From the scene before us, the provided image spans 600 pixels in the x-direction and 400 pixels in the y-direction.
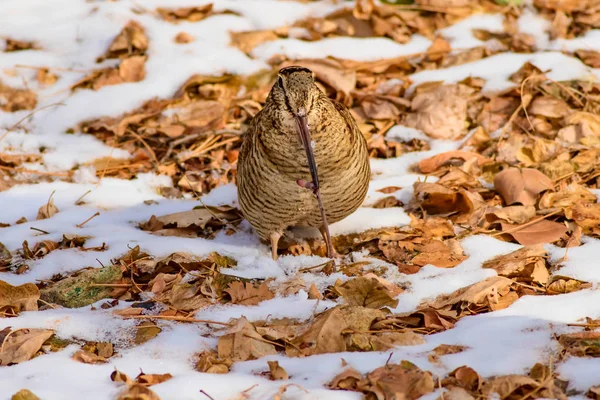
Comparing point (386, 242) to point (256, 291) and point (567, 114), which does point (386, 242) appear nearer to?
point (256, 291)

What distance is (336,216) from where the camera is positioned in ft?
14.0

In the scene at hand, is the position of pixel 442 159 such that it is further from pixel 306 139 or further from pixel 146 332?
pixel 146 332

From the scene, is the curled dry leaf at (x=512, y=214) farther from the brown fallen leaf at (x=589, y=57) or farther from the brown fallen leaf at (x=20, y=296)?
the brown fallen leaf at (x=20, y=296)

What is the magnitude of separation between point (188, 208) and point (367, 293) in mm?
1940

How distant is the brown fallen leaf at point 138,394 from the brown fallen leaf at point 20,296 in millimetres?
1114

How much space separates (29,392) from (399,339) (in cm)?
145

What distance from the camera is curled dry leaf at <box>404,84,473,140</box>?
5777mm

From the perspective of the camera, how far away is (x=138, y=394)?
2.62 metres

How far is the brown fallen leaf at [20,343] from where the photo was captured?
9.94 ft

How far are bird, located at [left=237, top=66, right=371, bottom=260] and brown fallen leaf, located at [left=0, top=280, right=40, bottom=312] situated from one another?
1294 mm

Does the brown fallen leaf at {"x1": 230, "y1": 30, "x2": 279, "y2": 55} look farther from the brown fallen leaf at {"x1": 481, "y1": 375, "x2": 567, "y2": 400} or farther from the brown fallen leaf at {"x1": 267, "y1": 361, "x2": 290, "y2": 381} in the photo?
the brown fallen leaf at {"x1": 481, "y1": 375, "x2": 567, "y2": 400}

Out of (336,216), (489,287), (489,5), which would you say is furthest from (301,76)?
(489,5)

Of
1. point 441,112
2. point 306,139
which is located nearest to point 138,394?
point 306,139

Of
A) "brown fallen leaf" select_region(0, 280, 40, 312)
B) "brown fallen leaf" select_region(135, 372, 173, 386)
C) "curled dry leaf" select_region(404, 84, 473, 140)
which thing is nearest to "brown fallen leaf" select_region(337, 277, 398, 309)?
"brown fallen leaf" select_region(135, 372, 173, 386)
